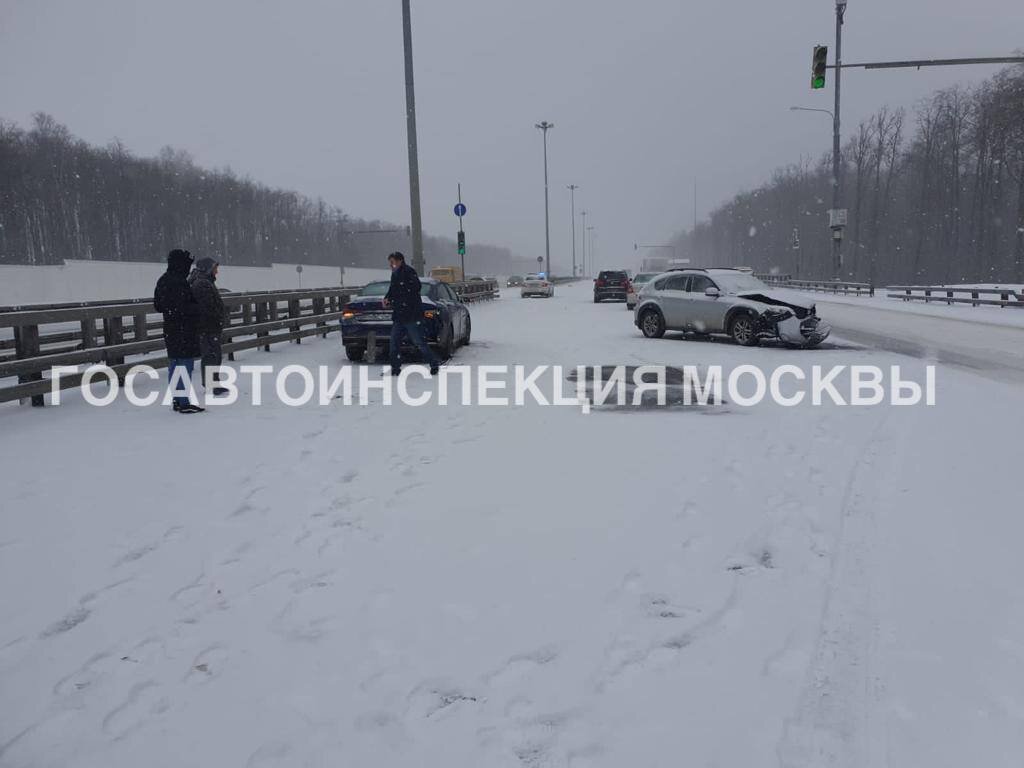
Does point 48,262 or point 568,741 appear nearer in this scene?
point 568,741

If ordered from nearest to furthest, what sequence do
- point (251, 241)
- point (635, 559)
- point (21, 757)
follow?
1. point (21, 757)
2. point (635, 559)
3. point (251, 241)

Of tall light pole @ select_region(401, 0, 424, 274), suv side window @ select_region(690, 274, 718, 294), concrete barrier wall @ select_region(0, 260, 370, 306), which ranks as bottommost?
suv side window @ select_region(690, 274, 718, 294)

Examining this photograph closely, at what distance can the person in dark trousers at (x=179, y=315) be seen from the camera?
8.95 meters

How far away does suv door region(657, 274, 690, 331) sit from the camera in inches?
686

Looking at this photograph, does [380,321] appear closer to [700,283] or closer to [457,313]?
[457,313]

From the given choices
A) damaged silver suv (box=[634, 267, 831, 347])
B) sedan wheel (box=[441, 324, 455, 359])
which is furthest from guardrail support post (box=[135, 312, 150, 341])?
damaged silver suv (box=[634, 267, 831, 347])

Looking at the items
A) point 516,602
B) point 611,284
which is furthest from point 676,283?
point 611,284

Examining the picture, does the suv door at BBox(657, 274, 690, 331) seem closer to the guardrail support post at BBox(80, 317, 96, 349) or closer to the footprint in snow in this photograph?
the guardrail support post at BBox(80, 317, 96, 349)

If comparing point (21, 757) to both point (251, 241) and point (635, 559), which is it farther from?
point (251, 241)

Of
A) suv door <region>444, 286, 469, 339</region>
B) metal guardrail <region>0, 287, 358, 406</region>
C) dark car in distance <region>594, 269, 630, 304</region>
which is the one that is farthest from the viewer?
dark car in distance <region>594, 269, 630, 304</region>

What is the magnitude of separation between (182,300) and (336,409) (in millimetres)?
2260

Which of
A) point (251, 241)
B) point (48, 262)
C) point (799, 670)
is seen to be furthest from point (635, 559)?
point (251, 241)

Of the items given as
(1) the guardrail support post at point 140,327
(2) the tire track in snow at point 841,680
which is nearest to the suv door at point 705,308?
(1) the guardrail support post at point 140,327

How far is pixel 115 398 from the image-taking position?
34.2ft
